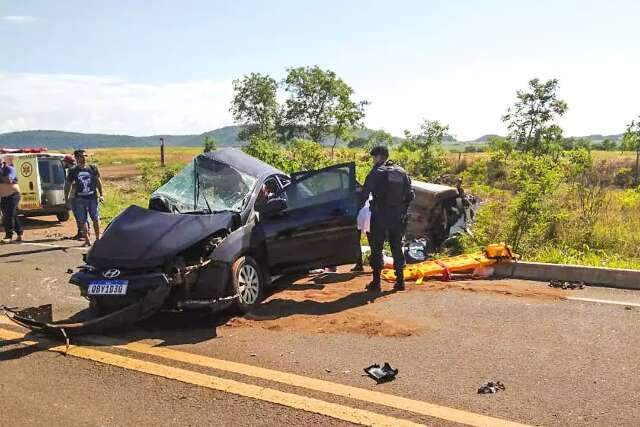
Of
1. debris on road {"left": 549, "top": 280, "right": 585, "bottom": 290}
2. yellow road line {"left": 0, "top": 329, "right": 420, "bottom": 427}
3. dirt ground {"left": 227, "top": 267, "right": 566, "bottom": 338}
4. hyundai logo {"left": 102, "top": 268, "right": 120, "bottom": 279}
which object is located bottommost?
debris on road {"left": 549, "top": 280, "right": 585, "bottom": 290}

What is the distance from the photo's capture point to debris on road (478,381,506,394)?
402 cm

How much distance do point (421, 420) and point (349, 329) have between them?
6.64 feet

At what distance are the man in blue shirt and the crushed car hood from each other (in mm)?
7309

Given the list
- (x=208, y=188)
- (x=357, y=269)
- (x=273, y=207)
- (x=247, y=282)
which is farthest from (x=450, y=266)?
(x=208, y=188)

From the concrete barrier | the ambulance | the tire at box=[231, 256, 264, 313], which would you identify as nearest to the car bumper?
the tire at box=[231, 256, 264, 313]

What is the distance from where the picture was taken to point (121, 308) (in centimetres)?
573

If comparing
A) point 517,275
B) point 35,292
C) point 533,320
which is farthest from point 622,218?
point 35,292

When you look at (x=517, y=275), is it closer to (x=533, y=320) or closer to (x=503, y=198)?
(x=533, y=320)

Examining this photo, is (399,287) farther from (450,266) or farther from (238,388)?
(238,388)

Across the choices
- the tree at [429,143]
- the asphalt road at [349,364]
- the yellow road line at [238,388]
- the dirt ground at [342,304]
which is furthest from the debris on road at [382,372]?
the tree at [429,143]

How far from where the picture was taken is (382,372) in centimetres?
438

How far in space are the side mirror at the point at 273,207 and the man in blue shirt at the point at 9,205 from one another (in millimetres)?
8087

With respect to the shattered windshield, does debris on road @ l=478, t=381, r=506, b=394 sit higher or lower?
lower

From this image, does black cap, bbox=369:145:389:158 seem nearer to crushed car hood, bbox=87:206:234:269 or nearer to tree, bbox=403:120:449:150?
crushed car hood, bbox=87:206:234:269
